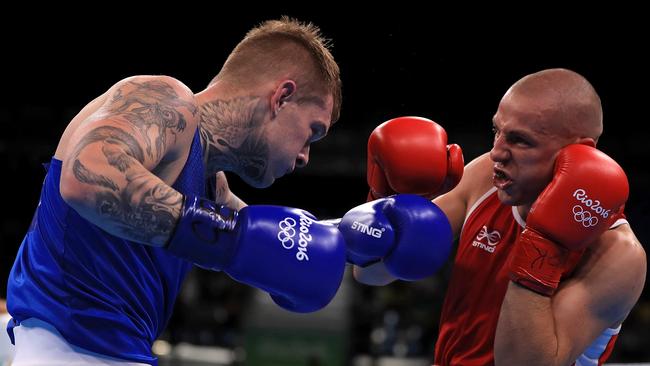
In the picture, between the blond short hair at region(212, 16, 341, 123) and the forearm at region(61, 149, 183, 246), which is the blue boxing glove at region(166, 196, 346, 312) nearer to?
the forearm at region(61, 149, 183, 246)

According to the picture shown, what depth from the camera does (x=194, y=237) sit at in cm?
199

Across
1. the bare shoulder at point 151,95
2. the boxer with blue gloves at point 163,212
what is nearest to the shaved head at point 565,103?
the boxer with blue gloves at point 163,212

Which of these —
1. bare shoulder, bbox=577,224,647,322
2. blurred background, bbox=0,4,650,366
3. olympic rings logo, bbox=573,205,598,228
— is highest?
olympic rings logo, bbox=573,205,598,228

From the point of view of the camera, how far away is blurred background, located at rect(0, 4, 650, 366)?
949 centimetres

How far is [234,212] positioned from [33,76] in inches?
402

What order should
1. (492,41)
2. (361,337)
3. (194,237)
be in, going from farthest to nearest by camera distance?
(492,41), (361,337), (194,237)

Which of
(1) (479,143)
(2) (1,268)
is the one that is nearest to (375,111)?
(1) (479,143)

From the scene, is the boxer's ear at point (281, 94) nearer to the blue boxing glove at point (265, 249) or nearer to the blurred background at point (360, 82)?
the blue boxing glove at point (265, 249)

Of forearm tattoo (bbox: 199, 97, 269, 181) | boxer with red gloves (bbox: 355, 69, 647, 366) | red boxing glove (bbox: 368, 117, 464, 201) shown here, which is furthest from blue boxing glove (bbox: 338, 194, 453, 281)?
red boxing glove (bbox: 368, 117, 464, 201)

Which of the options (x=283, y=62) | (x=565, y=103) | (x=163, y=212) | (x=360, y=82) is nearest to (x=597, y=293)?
(x=565, y=103)

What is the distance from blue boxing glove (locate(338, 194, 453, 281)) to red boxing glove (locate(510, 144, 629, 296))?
0.27 m

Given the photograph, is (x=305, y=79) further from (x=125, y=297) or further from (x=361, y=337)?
(x=361, y=337)

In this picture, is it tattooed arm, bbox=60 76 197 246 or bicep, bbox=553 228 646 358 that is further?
bicep, bbox=553 228 646 358

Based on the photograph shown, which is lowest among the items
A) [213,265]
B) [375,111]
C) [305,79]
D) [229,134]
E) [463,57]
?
[375,111]
